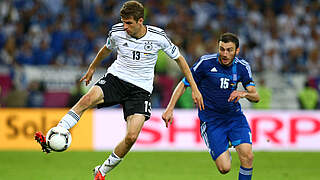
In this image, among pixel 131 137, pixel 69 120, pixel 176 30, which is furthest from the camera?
pixel 176 30

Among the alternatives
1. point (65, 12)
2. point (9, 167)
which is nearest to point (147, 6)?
point (65, 12)

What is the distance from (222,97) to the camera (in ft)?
22.9

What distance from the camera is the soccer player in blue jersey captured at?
677cm

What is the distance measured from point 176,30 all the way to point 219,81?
10.8 m

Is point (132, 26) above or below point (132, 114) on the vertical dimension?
above

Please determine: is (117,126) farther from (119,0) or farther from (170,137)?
(119,0)

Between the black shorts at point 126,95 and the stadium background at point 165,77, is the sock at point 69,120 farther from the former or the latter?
the stadium background at point 165,77

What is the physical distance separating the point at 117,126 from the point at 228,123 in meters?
6.59

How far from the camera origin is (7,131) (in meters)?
13.1

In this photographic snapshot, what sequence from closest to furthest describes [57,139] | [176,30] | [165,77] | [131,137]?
1. [57,139]
2. [131,137]
3. [165,77]
4. [176,30]

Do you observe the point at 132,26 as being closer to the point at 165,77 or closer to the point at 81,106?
the point at 81,106

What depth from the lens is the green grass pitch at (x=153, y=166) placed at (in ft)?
29.2

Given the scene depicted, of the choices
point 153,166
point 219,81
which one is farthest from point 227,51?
point 153,166

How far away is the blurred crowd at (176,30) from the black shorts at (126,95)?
8340mm
